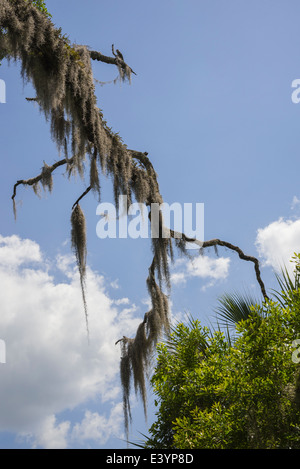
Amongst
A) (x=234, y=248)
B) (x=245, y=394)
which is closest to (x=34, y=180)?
(x=234, y=248)

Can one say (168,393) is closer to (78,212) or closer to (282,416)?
(282,416)

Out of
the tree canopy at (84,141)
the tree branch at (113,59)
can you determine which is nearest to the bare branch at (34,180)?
the tree canopy at (84,141)

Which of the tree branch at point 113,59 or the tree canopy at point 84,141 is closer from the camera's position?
the tree canopy at point 84,141

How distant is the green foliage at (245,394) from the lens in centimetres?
408

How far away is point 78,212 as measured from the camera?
6.88 meters

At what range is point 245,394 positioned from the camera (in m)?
4.16

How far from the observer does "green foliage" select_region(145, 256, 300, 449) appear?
408 cm

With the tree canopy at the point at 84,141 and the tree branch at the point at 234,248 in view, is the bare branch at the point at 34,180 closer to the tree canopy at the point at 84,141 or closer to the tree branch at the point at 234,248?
the tree canopy at the point at 84,141

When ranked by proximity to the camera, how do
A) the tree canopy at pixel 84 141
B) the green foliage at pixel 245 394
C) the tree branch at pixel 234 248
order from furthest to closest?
the tree branch at pixel 234 248 < the tree canopy at pixel 84 141 < the green foliage at pixel 245 394

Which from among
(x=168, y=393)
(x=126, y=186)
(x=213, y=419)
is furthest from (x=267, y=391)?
(x=126, y=186)

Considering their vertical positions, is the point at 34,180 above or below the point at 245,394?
above

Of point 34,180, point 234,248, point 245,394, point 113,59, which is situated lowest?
point 245,394

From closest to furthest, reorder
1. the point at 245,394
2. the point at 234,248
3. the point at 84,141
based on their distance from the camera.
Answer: the point at 245,394, the point at 84,141, the point at 234,248

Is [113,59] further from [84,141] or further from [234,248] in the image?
[234,248]
